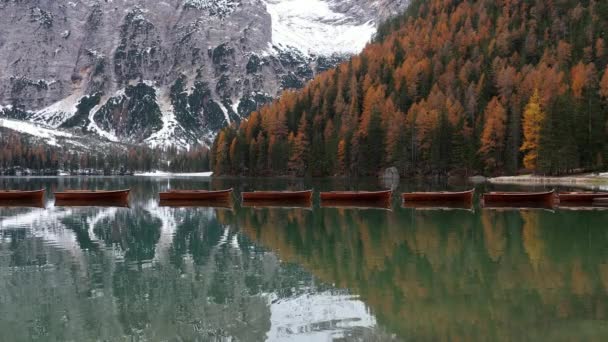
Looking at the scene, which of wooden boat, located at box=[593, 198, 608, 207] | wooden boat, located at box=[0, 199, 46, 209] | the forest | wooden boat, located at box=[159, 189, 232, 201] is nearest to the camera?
wooden boat, located at box=[593, 198, 608, 207]

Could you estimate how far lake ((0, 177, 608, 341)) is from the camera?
1667 cm

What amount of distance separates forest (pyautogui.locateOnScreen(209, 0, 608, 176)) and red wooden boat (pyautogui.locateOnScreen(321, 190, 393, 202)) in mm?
50596

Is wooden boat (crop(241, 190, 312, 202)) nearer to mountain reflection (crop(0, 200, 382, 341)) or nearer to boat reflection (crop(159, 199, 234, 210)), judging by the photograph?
boat reflection (crop(159, 199, 234, 210))

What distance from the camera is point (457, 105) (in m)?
122

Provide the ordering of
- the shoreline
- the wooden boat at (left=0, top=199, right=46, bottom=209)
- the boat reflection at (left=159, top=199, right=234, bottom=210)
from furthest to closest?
the shoreline, the wooden boat at (left=0, top=199, right=46, bottom=209), the boat reflection at (left=159, top=199, right=234, bottom=210)

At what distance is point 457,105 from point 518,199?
70137 mm

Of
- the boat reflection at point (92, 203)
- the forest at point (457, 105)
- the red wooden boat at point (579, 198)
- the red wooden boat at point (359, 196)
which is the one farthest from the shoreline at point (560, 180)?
the boat reflection at point (92, 203)

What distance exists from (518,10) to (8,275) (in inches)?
6716

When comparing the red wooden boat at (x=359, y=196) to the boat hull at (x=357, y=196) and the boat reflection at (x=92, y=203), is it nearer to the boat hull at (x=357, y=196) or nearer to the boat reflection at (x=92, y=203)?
the boat hull at (x=357, y=196)

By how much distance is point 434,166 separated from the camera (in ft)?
385

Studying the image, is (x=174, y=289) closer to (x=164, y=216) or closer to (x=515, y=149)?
(x=164, y=216)

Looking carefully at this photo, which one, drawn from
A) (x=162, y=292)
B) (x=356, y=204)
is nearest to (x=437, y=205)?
(x=356, y=204)

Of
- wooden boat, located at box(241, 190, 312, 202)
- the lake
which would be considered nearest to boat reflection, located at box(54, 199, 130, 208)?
wooden boat, located at box(241, 190, 312, 202)

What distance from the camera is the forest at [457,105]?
102 meters
